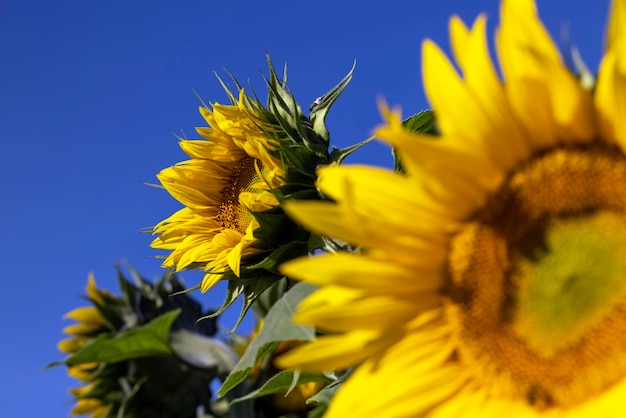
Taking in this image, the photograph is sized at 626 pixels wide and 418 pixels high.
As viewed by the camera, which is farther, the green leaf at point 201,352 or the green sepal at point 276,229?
the green leaf at point 201,352

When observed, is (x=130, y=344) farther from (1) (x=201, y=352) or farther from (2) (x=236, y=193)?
(1) (x=201, y=352)

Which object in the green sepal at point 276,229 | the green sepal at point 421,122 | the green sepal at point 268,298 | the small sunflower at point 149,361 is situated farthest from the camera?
the small sunflower at point 149,361

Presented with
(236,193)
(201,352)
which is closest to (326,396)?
(236,193)

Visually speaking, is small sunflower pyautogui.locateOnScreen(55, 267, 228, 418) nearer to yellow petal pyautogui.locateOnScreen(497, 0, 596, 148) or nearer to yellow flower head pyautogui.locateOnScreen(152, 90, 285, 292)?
yellow flower head pyautogui.locateOnScreen(152, 90, 285, 292)

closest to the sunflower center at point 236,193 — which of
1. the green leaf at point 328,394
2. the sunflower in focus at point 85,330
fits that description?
the green leaf at point 328,394

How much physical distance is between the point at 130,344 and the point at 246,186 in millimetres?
921

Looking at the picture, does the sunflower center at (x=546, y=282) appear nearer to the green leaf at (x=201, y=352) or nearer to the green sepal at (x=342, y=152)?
the green sepal at (x=342, y=152)

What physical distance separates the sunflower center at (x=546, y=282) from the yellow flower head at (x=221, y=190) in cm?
100

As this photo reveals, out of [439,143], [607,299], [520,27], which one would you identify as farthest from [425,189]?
[607,299]

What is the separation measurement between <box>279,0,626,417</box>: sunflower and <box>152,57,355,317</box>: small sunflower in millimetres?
837

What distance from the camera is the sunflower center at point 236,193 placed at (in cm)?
316

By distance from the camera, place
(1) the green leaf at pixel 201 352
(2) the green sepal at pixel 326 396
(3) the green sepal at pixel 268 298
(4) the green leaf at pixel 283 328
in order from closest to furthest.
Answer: (4) the green leaf at pixel 283 328 < (2) the green sepal at pixel 326 396 < (3) the green sepal at pixel 268 298 < (1) the green leaf at pixel 201 352

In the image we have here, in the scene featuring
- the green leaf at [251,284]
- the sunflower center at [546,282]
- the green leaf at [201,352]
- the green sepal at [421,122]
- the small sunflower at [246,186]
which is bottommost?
the sunflower center at [546,282]

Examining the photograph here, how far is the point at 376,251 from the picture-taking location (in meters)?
1.78
